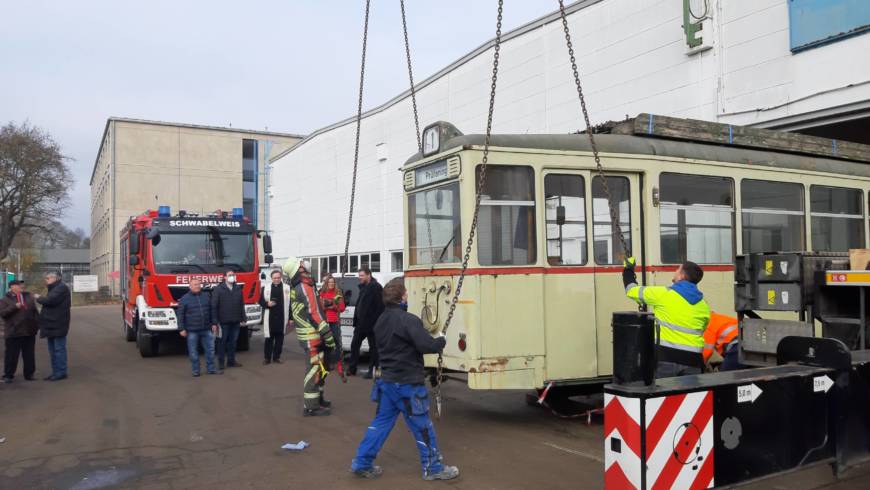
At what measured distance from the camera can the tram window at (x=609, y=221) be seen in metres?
7.62

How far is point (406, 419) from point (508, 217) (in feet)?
8.41

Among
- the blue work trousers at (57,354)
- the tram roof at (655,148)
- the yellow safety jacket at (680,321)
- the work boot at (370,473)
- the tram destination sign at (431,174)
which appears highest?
the tram roof at (655,148)

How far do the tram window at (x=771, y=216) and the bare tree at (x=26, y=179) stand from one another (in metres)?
43.4

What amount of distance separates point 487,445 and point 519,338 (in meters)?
1.15

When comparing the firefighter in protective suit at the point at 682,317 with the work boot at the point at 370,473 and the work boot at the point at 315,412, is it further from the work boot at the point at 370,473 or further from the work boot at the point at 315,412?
the work boot at the point at 315,412

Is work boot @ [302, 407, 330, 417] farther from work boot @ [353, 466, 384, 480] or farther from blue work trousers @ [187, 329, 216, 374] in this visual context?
blue work trousers @ [187, 329, 216, 374]

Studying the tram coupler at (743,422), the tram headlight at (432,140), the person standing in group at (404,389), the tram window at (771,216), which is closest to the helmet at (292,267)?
the tram headlight at (432,140)

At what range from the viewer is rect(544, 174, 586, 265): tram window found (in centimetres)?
741

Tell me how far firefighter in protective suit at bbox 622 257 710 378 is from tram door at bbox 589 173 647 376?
107cm

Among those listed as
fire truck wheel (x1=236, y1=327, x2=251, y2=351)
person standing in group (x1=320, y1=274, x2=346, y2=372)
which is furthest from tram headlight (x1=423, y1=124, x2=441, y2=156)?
fire truck wheel (x1=236, y1=327, x2=251, y2=351)

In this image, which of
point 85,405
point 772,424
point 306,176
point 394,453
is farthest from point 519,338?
point 306,176

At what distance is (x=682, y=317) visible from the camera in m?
6.32

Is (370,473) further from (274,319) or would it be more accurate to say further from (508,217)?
(274,319)

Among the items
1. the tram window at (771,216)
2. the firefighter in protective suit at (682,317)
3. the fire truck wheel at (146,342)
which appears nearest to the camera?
the firefighter in protective suit at (682,317)
